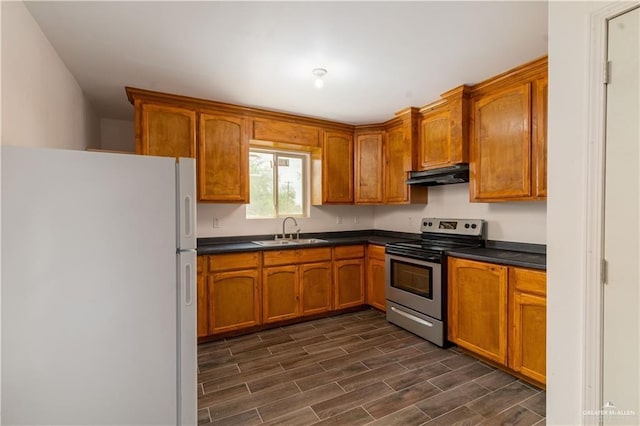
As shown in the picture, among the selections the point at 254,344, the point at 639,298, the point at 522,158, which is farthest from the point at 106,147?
the point at 639,298

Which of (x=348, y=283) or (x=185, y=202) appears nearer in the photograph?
(x=185, y=202)

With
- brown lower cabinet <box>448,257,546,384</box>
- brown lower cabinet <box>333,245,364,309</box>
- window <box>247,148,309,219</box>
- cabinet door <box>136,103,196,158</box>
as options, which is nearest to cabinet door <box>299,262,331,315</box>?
brown lower cabinet <box>333,245,364,309</box>

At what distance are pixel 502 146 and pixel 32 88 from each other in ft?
10.9

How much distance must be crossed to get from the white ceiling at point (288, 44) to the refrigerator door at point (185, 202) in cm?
90

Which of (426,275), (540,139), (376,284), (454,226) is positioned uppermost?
(540,139)

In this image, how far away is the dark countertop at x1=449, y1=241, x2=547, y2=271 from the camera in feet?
7.51

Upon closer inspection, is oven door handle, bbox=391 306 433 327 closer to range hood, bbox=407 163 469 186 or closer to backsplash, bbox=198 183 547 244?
backsplash, bbox=198 183 547 244

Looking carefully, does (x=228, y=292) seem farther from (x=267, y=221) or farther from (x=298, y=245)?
(x=267, y=221)

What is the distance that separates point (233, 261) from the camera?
10.3ft

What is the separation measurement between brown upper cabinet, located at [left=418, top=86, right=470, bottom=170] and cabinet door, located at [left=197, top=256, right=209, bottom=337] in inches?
100

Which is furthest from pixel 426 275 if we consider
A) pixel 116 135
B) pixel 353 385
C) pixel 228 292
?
pixel 116 135

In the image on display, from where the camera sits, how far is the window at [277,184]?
3883 mm

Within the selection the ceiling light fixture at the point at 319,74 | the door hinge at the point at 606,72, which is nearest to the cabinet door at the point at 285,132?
the ceiling light fixture at the point at 319,74

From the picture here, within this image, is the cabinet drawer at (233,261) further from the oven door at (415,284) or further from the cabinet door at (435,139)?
the cabinet door at (435,139)
